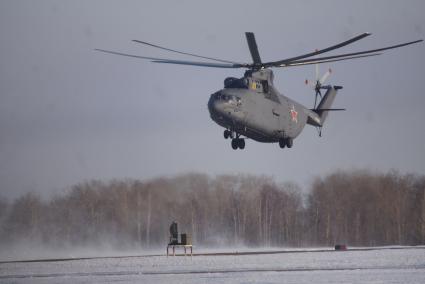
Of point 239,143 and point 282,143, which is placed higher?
point 282,143

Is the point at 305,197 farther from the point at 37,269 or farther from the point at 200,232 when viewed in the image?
the point at 37,269

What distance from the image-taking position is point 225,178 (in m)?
73.6

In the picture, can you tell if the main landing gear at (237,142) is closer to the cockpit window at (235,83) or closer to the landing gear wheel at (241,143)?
the landing gear wheel at (241,143)

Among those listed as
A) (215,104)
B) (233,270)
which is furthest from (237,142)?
(233,270)

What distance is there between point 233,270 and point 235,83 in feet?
40.3

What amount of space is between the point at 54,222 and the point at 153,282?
2816cm

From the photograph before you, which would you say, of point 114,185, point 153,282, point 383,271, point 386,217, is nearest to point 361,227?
point 386,217

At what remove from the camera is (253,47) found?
44125 millimetres

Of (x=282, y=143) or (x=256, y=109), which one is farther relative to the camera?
(x=282, y=143)

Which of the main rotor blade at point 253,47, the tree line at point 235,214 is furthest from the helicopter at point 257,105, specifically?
the tree line at point 235,214

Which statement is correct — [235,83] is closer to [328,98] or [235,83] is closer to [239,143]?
[239,143]

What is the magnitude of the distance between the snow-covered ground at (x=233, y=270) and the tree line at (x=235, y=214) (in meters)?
14.2

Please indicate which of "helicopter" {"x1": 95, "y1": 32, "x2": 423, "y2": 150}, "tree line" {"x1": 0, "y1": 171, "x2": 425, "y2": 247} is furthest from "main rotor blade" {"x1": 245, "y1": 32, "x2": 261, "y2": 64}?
"tree line" {"x1": 0, "y1": 171, "x2": 425, "y2": 247}

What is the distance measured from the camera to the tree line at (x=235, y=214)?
57.7 meters
